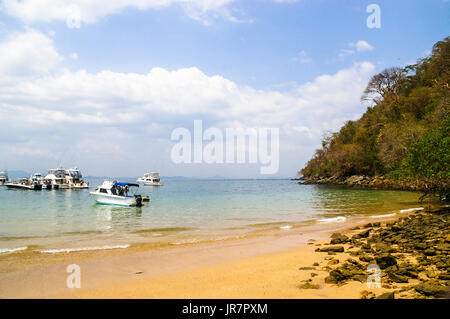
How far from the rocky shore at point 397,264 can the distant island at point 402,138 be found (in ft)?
25.4

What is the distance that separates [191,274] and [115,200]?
2422 cm

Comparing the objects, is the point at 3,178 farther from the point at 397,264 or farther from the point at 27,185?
the point at 397,264

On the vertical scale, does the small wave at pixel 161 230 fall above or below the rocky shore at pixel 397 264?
below

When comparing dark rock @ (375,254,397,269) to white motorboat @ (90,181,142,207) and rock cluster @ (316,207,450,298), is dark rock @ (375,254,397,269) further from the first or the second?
white motorboat @ (90,181,142,207)

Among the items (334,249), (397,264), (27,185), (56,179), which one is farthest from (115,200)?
(56,179)

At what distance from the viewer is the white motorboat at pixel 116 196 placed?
29.2m

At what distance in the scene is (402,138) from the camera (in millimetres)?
36812

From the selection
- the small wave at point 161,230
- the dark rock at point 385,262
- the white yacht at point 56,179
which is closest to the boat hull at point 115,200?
the small wave at point 161,230

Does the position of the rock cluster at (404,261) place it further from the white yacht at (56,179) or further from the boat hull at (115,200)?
the white yacht at (56,179)

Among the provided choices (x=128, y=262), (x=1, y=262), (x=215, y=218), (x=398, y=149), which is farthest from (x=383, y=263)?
(x=398, y=149)

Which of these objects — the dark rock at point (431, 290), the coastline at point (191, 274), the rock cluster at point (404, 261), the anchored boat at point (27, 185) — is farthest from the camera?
the anchored boat at point (27, 185)

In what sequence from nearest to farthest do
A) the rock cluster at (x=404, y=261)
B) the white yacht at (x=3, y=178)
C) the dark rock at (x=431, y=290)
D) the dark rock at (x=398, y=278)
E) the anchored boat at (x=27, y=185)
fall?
1. the dark rock at (x=431, y=290)
2. the rock cluster at (x=404, y=261)
3. the dark rock at (x=398, y=278)
4. the anchored boat at (x=27, y=185)
5. the white yacht at (x=3, y=178)
